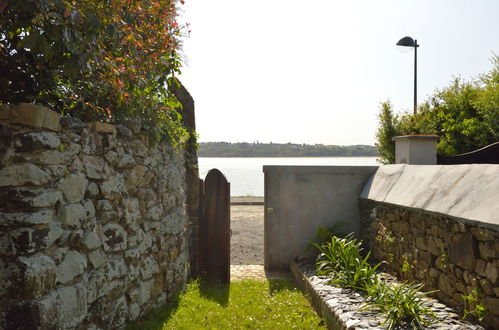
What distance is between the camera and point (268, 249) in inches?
308

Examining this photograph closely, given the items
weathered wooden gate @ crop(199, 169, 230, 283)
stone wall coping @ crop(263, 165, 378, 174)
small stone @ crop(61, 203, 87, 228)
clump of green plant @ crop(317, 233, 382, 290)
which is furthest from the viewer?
stone wall coping @ crop(263, 165, 378, 174)

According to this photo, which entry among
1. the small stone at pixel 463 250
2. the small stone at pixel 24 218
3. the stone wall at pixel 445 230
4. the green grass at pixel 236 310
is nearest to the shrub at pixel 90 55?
the small stone at pixel 24 218

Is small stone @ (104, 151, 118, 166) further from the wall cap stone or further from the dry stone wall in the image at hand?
the dry stone wall

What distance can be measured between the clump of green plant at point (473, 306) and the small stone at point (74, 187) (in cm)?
362

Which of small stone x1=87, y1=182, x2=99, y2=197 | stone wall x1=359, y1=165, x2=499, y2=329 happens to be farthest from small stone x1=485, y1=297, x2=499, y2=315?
small stone x1=87, y1=182, x2=99, y2=197

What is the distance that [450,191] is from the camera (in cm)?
448

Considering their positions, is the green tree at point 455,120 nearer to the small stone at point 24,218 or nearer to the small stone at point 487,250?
the small stone at point 487,250

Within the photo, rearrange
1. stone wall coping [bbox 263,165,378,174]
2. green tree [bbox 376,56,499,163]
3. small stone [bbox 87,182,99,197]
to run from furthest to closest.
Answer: green tree [bbox 376,56,499,163], stone wall coping [bbox 263,165,378,174], small stone [bbox 87,182,99,197]

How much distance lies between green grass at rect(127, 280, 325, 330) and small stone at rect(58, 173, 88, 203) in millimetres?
1576

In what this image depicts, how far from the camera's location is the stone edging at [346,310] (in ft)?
12.7

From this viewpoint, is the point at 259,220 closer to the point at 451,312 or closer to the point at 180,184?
the point at 180,184

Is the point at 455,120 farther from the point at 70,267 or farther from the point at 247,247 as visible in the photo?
the point at 70,267

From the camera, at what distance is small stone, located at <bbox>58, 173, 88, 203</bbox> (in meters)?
2.98

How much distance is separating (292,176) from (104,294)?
191 inches
